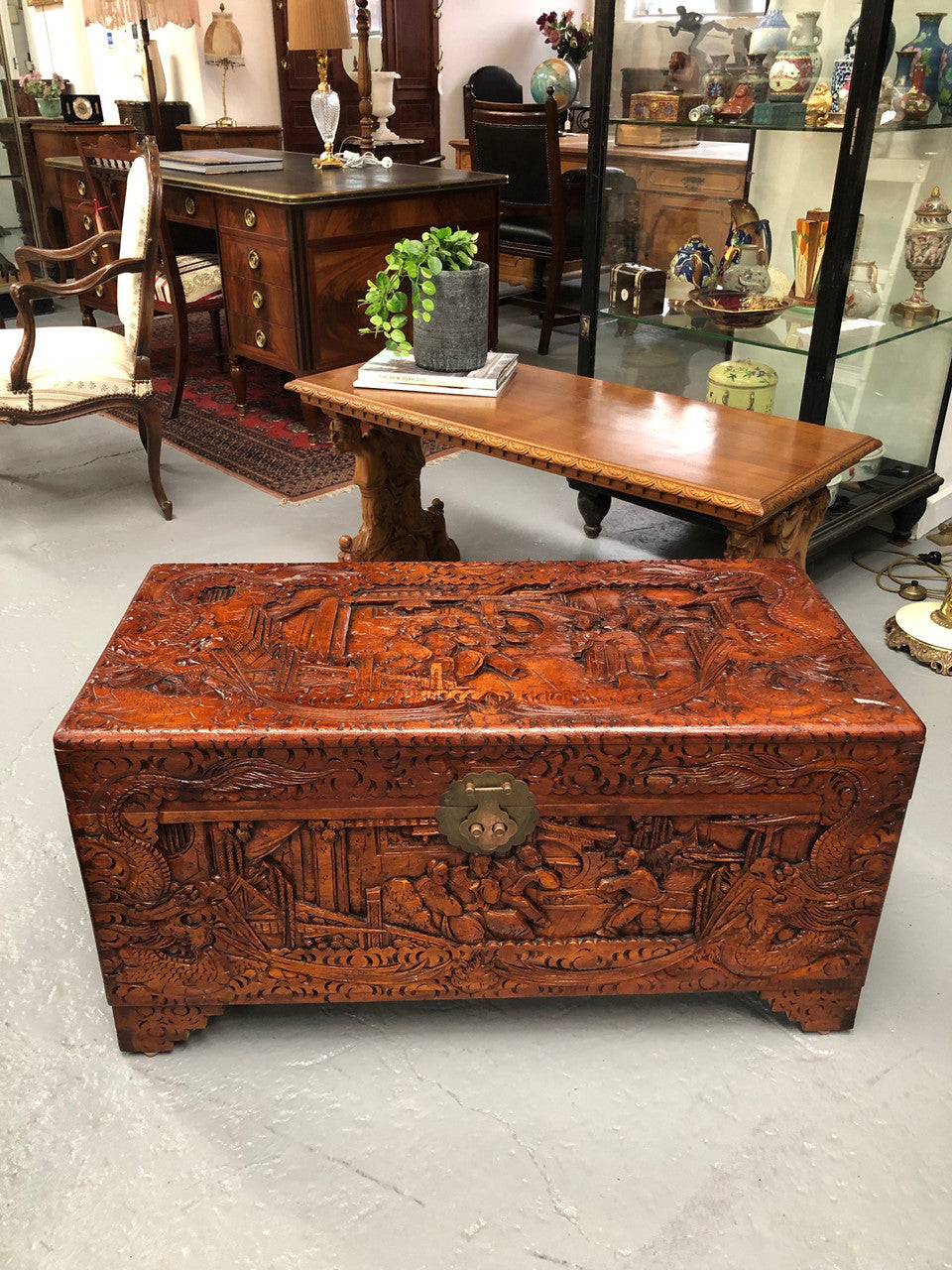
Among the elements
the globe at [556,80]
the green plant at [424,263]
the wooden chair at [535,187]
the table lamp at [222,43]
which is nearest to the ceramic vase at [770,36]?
the green plant at [424,263]

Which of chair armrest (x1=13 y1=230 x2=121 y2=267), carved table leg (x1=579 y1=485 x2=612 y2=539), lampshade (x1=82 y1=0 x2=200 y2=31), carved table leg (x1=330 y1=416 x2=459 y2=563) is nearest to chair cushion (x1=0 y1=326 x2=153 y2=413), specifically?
chair armrest (x1=13 y1=230 x2=121 y2=267)

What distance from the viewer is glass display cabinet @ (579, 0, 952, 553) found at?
7.97 ft

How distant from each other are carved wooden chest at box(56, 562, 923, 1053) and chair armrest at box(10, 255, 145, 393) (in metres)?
1.80

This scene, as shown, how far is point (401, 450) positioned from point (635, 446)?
833mm

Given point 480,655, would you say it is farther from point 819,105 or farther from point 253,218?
point 253,218

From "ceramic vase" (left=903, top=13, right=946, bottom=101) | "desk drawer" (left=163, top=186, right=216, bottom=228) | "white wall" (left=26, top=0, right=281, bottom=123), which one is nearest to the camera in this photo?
"ceramic vase" (left=903, top=13, right=946, bottom=101)

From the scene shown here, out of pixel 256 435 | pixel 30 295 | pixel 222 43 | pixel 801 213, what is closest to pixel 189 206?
pixel 256 435

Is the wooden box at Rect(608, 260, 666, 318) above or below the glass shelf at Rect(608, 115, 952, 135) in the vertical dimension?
below

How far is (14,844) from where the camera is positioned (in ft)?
6.27

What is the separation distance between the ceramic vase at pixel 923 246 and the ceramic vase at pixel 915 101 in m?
0.23

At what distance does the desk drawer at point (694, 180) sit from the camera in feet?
8.99

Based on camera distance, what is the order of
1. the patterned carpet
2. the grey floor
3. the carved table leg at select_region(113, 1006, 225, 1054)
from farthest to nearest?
the patterned carpet → the carved table leg at select_region(113, 1006, 225, 1054) → the grey floor

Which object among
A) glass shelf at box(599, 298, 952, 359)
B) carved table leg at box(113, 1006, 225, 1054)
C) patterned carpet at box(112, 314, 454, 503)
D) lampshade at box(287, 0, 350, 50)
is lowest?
patterned carpet at box(112, 314, 454, 503)

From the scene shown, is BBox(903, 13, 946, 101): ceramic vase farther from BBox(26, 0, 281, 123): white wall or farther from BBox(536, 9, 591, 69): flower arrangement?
BBox(26, 0, 281, 123): white wall
